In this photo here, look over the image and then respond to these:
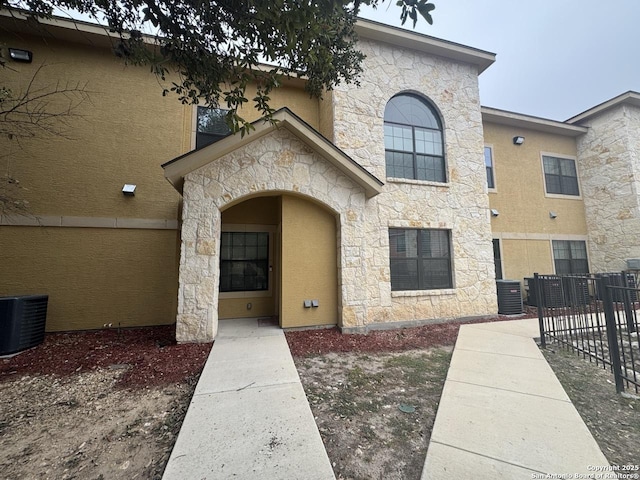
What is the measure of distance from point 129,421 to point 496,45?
336 feet

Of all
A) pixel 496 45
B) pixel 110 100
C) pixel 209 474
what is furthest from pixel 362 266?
pixel 496 45

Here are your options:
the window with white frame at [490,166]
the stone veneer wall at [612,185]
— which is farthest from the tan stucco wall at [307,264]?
the stone veneer wall at [612,185]

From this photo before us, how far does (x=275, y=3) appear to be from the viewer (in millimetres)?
2730

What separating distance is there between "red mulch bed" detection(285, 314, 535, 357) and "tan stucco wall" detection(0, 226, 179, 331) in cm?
392

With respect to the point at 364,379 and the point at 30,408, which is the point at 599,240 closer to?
the point at 364,379

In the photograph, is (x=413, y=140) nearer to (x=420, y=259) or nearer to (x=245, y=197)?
(x=420, y=259)

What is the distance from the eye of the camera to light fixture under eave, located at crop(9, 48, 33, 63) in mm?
6371

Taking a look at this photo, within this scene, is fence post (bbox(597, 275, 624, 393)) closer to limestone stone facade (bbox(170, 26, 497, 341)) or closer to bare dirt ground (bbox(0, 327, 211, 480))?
limestone stone facade (bbox(170, 26, 497, 341))

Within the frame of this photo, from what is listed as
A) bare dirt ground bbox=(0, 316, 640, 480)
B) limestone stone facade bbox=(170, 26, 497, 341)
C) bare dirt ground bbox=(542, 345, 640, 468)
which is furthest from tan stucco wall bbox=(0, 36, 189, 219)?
bare dirt ground bbox=(542, 345, 640, 468)

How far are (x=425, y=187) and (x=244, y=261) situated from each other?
18.2 ft

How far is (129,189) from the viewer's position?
266 inches

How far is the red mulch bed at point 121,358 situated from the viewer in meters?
3.95

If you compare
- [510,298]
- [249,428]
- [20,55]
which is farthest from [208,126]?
[510,298]

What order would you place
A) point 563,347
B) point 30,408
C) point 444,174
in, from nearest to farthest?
point 30,408
point 563,347
point 444,174
